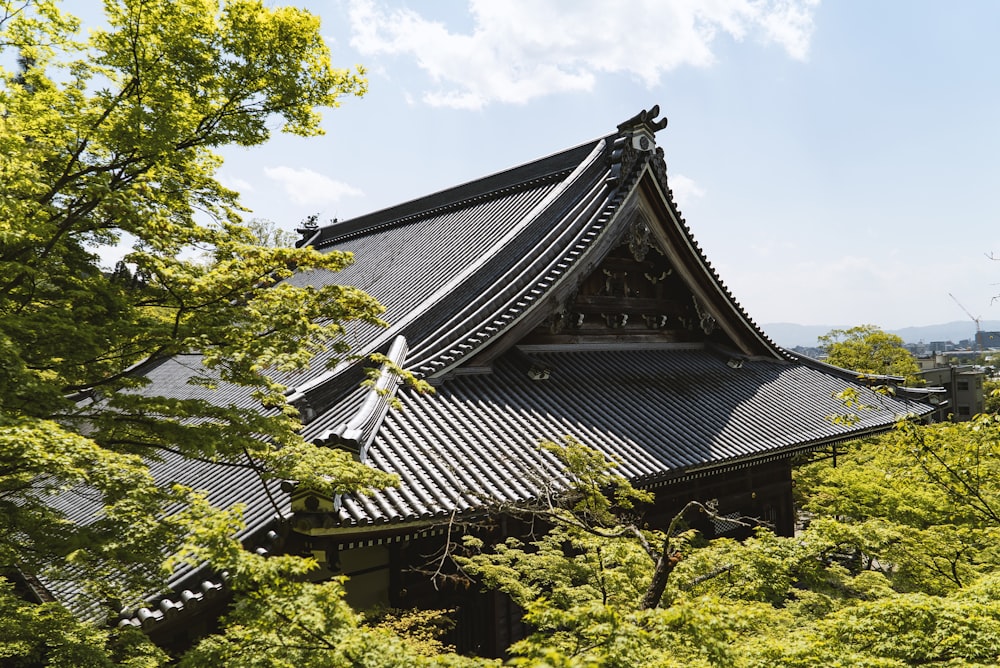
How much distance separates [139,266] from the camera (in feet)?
16.7

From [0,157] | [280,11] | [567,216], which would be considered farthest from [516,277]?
[0,157]

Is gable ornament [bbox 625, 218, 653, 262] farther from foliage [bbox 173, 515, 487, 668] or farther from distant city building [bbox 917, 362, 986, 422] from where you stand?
distant city building [bbox 917, 362, 986, 422]

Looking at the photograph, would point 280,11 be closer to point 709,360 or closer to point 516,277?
point 516,277

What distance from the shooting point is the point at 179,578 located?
17.9 feet

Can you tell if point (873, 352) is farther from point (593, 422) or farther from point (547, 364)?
point (593, 422)

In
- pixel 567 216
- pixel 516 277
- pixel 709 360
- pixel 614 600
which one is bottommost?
pixel 614 600

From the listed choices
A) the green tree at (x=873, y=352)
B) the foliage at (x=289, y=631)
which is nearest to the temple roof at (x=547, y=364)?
the foliage at (x=289, y=631)

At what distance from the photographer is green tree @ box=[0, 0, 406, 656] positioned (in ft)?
13.8

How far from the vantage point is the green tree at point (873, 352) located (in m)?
31.5

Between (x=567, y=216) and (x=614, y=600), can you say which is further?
(x=567, y=216)

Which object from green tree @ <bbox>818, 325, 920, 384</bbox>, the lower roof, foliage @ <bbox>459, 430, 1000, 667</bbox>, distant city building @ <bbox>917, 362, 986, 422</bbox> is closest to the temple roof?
the lower roof

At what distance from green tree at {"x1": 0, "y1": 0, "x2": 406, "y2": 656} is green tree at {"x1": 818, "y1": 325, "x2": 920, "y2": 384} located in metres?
32.9

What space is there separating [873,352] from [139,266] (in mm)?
36414

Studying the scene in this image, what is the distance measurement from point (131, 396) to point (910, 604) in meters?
5.81
